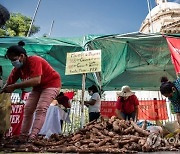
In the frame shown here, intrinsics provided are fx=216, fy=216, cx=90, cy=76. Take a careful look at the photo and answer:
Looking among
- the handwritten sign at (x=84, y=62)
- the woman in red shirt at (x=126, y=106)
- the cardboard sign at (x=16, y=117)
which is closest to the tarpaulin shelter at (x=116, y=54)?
the handwritten sign at (x=84, y=62)

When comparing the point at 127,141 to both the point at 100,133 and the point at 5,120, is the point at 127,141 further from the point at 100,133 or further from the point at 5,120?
the point at 5,120

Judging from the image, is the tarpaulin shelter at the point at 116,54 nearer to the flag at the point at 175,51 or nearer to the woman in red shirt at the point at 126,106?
the flag at the point at 175,51

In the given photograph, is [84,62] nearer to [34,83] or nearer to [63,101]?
[63,101]

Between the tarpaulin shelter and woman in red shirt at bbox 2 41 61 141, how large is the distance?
9.61ft

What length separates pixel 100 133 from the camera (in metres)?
2.76

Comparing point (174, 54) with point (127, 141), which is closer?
point (127, 141)

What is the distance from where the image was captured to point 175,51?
5215 mm

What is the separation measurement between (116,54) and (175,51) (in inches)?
94.1

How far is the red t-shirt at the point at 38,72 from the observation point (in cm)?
307

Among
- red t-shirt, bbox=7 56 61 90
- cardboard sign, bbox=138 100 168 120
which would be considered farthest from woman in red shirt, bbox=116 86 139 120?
cardboard sign, bbox=138 100 168 120

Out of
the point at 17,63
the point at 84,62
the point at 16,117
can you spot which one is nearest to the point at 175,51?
the point at 84,62

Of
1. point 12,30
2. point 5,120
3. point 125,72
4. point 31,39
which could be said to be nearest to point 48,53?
point 31,39

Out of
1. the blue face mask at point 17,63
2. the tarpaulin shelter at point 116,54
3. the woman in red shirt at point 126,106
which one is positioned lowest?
the woman in red shirt at point 126,106

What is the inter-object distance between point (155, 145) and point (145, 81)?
8112 millimetres
